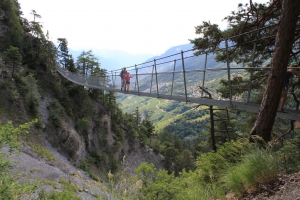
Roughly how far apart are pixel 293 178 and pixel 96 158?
2437cm

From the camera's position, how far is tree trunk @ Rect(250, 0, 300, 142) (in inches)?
147

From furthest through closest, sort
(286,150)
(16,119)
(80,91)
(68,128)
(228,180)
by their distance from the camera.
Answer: (80,91) → (68,128) → (16,119) → (286,150) → (228,180)

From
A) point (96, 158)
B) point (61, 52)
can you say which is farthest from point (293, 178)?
point (61, 52)

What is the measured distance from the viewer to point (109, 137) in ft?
102

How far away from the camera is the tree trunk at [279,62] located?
3.73 metres

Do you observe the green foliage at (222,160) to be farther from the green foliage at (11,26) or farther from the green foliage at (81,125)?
the green foliage at (11,26)

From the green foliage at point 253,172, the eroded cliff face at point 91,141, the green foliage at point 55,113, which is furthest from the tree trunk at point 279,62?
the green foliage at point 55,113

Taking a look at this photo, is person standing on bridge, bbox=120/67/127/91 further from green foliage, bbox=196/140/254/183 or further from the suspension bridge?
green foliage, bbox=196/140/254/183

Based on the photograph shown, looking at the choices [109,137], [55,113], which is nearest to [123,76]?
[55,113]

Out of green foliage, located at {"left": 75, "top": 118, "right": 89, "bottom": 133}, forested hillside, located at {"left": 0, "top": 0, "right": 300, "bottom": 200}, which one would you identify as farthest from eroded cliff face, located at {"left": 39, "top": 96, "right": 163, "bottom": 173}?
green foliage, located at {"left": 75, "top": 118, "right": 89, "bottom": 133}

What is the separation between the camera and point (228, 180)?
324 cm

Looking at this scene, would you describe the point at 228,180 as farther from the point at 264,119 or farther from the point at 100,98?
the point at 100,98

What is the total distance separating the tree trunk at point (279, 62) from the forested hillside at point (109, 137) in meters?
0.03

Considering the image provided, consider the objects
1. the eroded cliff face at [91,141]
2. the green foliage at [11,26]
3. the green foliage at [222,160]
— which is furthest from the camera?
the green foliage at [11,26]
